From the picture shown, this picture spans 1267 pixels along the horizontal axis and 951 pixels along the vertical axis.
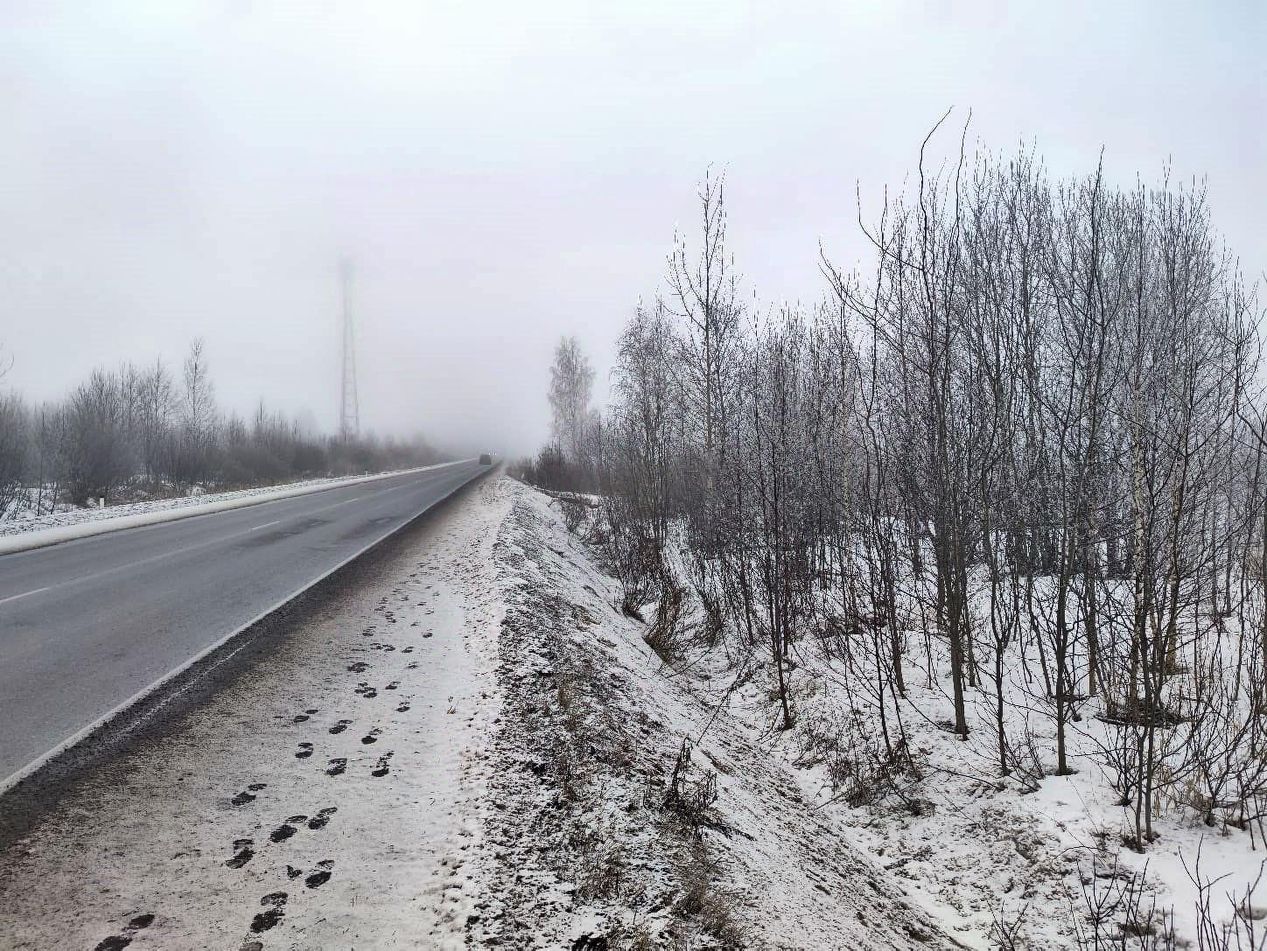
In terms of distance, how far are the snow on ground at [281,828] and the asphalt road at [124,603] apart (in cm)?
88

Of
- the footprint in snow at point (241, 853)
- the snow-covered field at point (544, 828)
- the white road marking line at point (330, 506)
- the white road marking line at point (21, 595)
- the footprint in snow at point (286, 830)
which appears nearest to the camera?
the snow-covered field at point (544, 828)

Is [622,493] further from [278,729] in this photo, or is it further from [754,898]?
[754,898]

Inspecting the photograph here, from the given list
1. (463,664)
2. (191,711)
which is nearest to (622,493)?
(463,664)

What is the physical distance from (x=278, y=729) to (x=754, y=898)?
2.99 m

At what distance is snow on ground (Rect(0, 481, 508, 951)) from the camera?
226cm

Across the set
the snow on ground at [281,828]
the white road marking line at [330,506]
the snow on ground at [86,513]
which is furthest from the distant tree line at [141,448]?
the snow on ground at [281,828]

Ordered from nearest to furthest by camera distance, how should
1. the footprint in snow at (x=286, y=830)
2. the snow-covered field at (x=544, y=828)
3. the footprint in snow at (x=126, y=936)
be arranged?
the footprint in snow at (x=126, y=936), the snow-covered field at (x=544, y=828), the footprint in snow at (x=286, y=830)

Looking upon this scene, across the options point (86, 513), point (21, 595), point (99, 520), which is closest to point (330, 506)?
point (99, 520)

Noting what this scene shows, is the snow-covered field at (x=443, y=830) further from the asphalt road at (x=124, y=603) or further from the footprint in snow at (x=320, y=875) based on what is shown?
the asphalt road at (x=124, y=603)

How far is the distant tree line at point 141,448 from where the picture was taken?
2067 centimetres

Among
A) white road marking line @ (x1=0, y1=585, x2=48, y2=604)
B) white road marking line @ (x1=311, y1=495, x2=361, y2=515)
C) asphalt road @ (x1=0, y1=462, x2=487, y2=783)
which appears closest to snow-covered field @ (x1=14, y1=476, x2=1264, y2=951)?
asphalt road @ (x1=0, y1=462, x2=487, y2=783)

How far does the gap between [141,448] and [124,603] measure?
27.5 metres

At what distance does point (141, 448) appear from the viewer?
1112 inches

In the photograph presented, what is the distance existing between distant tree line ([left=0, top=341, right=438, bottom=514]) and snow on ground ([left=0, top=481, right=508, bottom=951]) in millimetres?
19374
